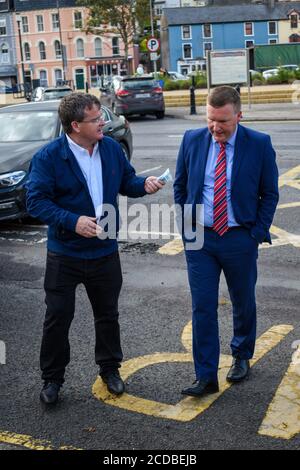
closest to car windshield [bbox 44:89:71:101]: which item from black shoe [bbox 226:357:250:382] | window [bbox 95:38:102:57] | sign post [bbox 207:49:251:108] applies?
sign post [bbox 207:49:251:108]

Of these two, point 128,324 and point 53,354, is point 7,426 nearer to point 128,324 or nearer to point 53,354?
point 53,354

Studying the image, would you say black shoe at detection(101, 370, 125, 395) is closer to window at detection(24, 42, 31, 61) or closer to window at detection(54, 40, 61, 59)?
window at detection(54, 40, 61, 59)

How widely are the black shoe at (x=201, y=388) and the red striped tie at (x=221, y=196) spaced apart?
3.09 feet

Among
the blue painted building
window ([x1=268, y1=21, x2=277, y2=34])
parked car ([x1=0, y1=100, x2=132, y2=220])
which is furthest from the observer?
window ([x1=268, y1=21, x2=277, y2=34])

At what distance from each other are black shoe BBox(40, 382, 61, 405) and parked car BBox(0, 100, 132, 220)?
15.6ft

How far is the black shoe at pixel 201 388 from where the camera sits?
428 cm

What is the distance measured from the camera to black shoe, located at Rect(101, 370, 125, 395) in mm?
4426

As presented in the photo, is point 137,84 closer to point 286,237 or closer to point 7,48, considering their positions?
point 286,237

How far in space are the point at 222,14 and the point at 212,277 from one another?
288 ft

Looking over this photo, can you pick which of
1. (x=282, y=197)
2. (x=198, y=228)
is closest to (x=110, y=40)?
(x=282, y=197)

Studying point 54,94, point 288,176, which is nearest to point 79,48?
point 54,94

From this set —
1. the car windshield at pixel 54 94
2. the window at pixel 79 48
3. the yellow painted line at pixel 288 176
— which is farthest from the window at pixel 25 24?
the yellow painted line at pixel 288 176

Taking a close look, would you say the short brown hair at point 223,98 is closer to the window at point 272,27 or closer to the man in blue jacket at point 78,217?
the man in blue jacket at point 78,217

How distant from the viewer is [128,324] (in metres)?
5.67
